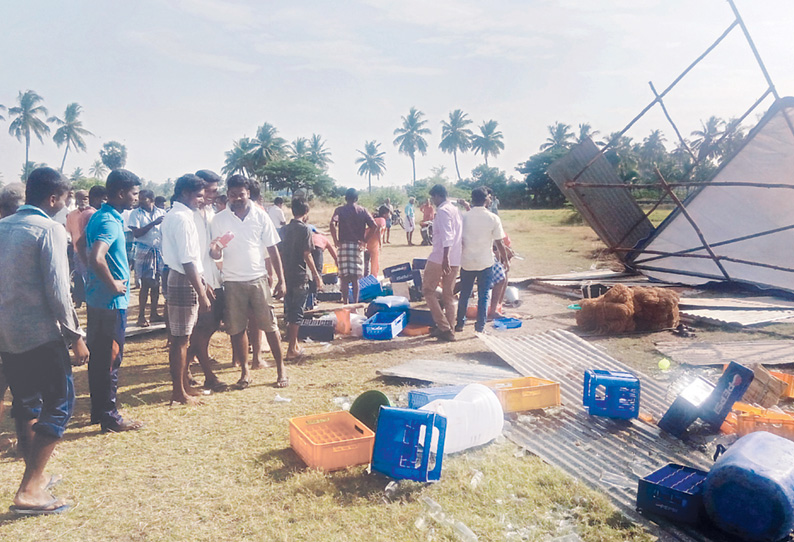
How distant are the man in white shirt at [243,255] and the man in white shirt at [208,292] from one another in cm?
13

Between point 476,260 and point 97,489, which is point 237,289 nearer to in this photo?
point 97,489

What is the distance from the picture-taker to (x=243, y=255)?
5.29m

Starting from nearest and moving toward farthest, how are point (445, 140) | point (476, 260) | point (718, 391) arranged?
point (718, 391), point (476, 260), point (445, 140)

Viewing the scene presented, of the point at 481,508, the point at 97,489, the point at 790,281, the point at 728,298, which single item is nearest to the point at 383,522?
the point at 481,508

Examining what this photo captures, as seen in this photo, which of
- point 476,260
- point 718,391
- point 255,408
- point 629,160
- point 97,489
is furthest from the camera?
point 629,160

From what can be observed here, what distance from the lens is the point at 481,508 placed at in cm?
331

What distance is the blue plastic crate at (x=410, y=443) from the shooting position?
3.52 meters

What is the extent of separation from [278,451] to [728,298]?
8824mm

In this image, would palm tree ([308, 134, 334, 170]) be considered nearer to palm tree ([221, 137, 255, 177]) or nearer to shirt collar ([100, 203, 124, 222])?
palm tree ([221, 137, 255, 177])

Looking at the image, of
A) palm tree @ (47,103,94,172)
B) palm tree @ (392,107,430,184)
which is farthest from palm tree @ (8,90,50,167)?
palm tree @ (392,107,430,184)

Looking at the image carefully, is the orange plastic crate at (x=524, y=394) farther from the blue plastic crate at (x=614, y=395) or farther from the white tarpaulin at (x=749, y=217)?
the white tarpaulin at (x=749, y=217)

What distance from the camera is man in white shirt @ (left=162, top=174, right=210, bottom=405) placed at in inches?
183

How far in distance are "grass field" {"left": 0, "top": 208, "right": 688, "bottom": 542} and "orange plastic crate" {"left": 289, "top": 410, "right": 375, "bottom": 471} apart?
0.09m

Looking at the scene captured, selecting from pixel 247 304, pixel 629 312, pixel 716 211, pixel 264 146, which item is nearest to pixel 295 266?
pixel 247 304
